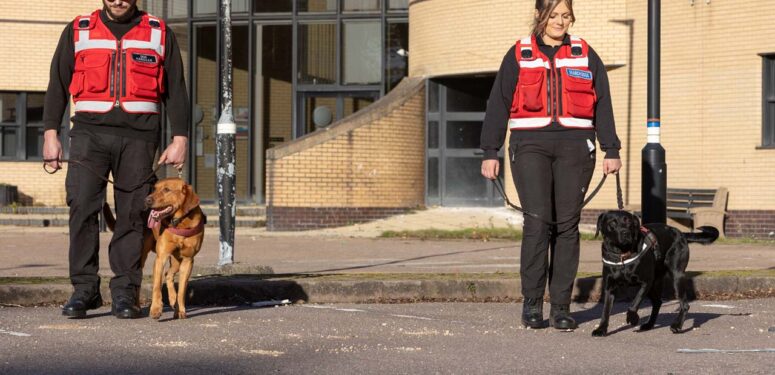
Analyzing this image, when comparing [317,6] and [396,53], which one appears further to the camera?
[317,6]

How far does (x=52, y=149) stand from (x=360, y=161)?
14486 mm

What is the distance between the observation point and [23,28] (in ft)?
91.9

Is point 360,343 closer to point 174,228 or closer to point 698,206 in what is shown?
point 174,228

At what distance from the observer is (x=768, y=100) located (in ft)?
66.1

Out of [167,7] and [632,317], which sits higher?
[167,7]

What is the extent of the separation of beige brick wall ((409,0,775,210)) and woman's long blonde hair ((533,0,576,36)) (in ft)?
41.4

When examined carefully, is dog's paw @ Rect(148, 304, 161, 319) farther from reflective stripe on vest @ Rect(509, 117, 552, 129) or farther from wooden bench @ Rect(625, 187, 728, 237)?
wooden bench @ Rect(625, 187, 728, 237)

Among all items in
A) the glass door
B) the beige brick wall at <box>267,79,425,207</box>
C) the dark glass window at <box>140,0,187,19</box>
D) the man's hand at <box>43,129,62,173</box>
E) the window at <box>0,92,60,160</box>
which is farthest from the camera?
the window at <box>0,92,60,160</box>

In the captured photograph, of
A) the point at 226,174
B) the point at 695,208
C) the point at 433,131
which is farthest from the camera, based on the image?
the point at 433,131

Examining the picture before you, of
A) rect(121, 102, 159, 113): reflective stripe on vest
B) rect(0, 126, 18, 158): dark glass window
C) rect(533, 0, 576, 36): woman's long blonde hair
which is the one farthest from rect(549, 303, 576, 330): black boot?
rect(0, 126, 18, 158): dark glass window

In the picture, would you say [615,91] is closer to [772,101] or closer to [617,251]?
[772,101]

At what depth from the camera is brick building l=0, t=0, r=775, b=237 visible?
67.2 feet

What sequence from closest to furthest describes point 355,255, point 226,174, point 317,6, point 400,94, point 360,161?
1. point 226,174
2. point 355,255
3. point 360,161
4. point 400,94
5. point 317,6

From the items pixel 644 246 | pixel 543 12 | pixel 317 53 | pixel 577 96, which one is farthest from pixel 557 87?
pixel 317 53
